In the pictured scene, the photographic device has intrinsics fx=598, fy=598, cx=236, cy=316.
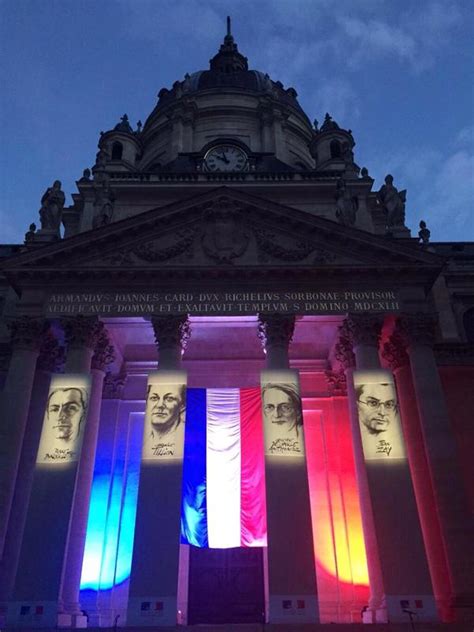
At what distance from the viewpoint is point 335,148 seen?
125 feet

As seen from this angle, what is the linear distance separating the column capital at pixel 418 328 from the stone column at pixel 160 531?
845cm

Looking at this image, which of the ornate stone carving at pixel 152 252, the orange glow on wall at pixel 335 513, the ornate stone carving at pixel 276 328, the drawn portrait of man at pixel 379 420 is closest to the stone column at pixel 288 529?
the ornate stone carving at pixel 276 328

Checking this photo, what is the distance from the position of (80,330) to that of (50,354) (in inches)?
87.2

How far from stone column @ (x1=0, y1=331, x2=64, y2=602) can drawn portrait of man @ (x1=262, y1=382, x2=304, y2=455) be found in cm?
868

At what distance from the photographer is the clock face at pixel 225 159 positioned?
3738 centimetres

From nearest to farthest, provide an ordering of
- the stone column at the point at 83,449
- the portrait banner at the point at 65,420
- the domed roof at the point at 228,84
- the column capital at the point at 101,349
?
the stone column at the point at 83,449
the portrait banner at the point at 65,420
the column capital at the point at 101,349
the domed roof at the point at 228,84

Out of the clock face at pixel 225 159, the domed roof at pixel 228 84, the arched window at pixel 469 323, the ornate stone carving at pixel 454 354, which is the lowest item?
the ornate stone carving at pixel 454 354

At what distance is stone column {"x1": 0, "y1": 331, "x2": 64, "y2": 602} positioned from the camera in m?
19.9

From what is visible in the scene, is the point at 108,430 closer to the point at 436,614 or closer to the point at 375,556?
the point at 375,556

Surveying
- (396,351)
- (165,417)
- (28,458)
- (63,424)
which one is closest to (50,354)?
(28,458)

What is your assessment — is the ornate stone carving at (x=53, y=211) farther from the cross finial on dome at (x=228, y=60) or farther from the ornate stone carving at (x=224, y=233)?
→ the cross finial on dome at (x=228, y=60)

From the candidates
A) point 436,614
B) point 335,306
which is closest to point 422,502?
point 436,614

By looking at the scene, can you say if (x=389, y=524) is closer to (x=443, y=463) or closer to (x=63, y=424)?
(x=443, y=463)

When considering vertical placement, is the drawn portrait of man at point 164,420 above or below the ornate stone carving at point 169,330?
below
